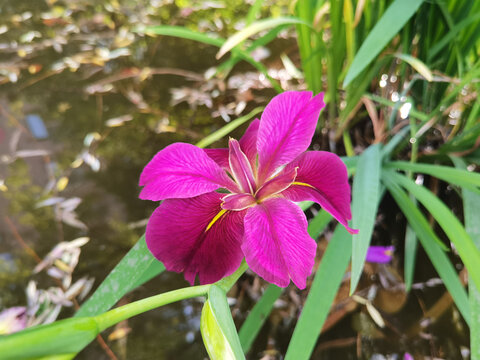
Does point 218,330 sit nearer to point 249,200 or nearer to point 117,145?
point 249,200

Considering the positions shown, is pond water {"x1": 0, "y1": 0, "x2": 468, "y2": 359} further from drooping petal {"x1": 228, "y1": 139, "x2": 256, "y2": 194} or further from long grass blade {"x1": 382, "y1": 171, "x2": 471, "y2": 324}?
drooping petal {"x1": 228, "y1": 139, "x2": 256, "y2": 194}

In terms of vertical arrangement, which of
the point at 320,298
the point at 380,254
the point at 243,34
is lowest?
the point at 380,254

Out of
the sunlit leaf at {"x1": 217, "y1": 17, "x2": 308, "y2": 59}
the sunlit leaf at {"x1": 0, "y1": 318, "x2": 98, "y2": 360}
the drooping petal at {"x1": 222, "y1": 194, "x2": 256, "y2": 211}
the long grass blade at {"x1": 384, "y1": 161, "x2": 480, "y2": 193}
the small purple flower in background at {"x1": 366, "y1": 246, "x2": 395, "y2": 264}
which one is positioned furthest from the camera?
the small purple flower in background at {"x1": 366, "y1": 246, "x2": 395, "y2": 264}

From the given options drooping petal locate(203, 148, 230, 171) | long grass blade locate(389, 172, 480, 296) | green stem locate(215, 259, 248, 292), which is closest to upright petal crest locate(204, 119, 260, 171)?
drooping petal locate(203, 148, 230, 171)

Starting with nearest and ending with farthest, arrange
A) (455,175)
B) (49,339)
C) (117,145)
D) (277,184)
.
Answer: (49,339), (277,184), (455,175), (117,145)

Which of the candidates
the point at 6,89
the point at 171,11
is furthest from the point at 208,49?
the point at 6,89

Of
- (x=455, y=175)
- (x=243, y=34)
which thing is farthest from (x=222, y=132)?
(x=455, y=175)

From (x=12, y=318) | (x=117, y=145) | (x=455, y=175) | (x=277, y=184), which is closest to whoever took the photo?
(x=277, y=184)
